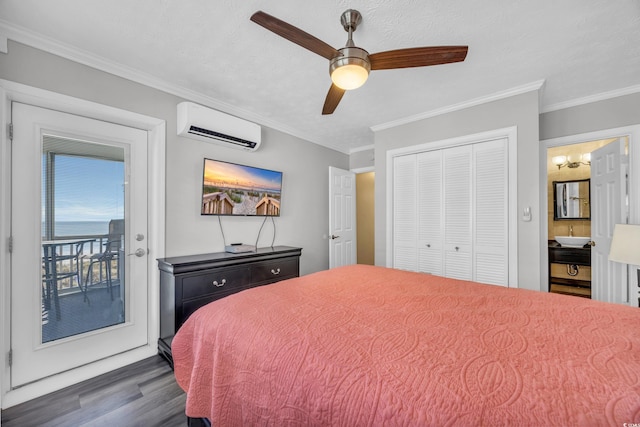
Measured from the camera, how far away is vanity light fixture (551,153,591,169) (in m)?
4.04

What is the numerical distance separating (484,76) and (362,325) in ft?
8.25

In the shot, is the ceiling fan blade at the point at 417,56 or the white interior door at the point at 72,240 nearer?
the ceiling fan blade at the point at 417,56

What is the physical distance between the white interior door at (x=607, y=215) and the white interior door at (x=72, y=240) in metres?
4.59

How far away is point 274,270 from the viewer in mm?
3037

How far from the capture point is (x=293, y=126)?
371cm

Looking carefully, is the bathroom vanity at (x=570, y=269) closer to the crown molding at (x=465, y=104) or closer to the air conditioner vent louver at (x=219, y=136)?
the crown molding at (x=465, y=104)

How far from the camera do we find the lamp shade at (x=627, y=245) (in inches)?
79.4

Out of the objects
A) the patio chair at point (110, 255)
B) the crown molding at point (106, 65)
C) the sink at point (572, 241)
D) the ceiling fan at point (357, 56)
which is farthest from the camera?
the sink at point (572, 241)

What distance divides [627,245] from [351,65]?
2.54 meters

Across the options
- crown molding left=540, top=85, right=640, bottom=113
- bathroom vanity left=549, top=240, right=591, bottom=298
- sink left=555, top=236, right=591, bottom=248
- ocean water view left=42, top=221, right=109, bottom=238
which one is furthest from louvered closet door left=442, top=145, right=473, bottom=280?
ocean water view left=42, top=221, right=109, bottom=238

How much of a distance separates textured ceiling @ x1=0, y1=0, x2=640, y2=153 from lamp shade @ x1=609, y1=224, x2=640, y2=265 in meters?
1.38

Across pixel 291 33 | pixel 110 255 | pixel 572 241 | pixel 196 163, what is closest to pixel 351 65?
pixel 291 33

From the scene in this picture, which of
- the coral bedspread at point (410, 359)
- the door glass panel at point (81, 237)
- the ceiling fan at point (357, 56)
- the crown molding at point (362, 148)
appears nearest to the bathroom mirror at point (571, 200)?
the crown molding at point (362, 148)

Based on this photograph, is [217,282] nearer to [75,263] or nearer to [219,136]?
[75,263]
